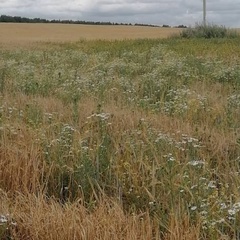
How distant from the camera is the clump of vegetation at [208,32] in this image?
30.1 meters

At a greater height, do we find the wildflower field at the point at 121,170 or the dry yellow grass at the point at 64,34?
the dry yellow grass at the point at 64,34

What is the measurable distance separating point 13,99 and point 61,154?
2858mm

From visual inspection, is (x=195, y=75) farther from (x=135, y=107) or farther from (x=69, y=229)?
(x=69, y=229)

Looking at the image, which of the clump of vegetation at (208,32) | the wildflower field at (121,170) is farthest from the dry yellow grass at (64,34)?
the wildflower field at (121,170)

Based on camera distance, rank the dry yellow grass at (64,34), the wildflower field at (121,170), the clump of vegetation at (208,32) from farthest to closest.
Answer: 1. the dry yellow grass at (64,34)
2. the clump of vegetation at (208,32)
3. the wildflower field at (121,170)

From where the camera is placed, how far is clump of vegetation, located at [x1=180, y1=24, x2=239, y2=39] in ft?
98.7

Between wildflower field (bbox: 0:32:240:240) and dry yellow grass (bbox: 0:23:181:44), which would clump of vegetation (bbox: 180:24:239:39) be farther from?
wildflower field (bbox: 0:32:240:240)

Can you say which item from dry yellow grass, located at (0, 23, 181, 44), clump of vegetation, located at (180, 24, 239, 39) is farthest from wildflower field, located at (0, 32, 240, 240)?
dry yellow grass, located at (0, 23, 181, 44)

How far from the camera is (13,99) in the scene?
654 cm

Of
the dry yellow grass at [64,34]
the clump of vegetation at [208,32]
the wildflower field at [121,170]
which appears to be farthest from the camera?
the dry yellow grass at [64,34]

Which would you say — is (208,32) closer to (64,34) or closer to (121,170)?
(64,34)

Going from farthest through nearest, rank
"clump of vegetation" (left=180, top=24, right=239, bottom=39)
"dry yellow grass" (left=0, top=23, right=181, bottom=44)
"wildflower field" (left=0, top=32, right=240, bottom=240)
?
"dry yellow grass" (left=0, top=23, right=181, bottom=44)
"clump of vegetation" (left=180, top=24, right=239, bottom=39)
"wildflower field" (left=0, top=32, right=240, bottom=240)

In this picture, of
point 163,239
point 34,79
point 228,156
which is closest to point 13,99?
point 34,79

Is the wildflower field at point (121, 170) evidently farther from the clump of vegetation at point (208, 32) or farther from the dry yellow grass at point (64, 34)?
the dry yellow grass at point (64, 34)
